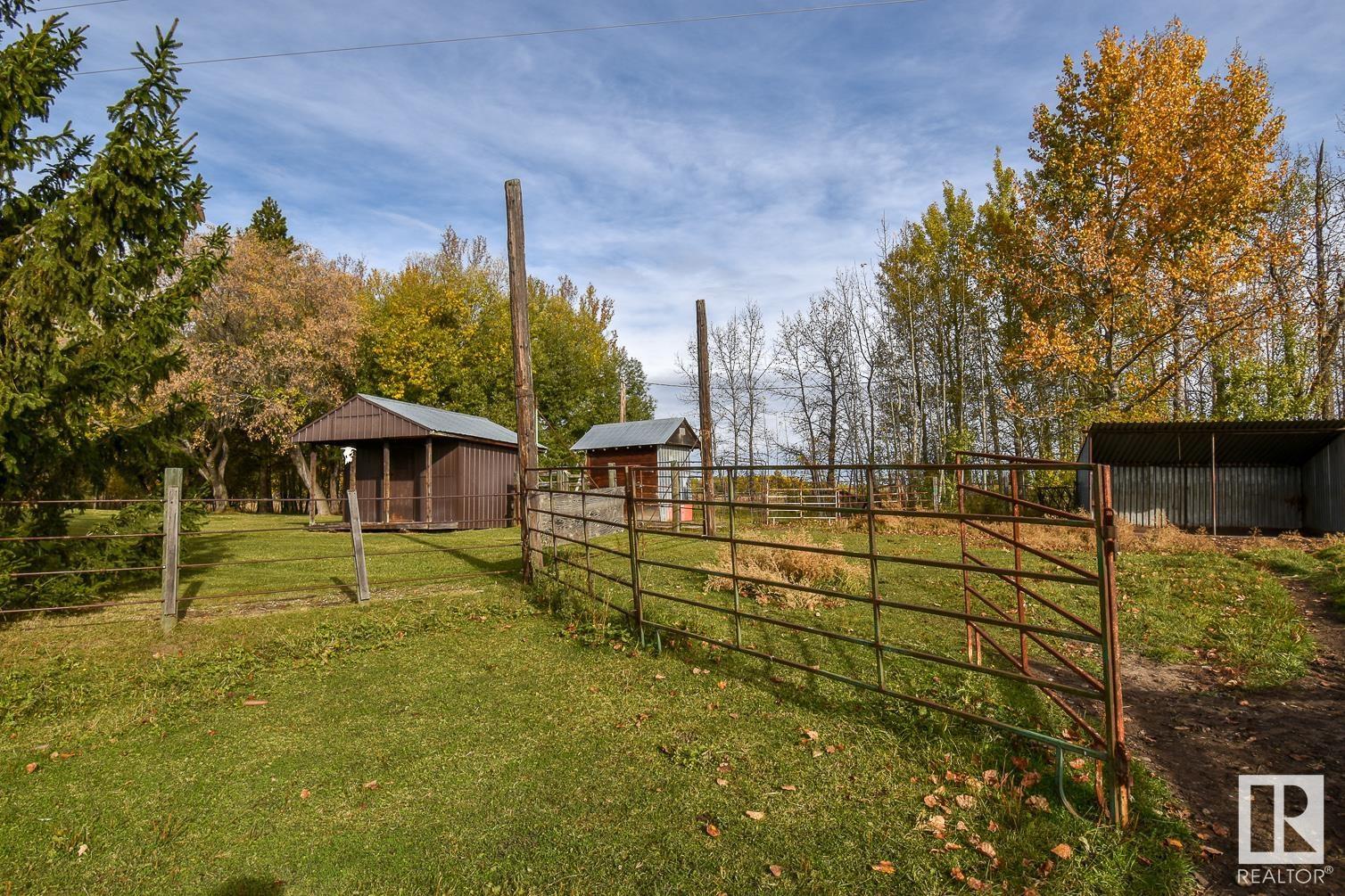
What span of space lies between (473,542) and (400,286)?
25424mm

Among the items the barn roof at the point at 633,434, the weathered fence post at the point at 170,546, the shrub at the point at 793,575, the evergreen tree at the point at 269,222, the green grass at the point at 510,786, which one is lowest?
the green grass at the point at 510,786

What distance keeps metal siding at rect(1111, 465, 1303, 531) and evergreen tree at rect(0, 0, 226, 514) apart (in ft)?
70.4

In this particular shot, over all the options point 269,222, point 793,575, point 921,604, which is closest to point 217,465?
point 269,222

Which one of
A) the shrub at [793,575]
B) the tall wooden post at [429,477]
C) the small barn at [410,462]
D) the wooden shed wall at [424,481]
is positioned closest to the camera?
the shrub at [793,575]

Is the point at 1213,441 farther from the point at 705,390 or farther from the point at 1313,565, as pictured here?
the point at 705,390

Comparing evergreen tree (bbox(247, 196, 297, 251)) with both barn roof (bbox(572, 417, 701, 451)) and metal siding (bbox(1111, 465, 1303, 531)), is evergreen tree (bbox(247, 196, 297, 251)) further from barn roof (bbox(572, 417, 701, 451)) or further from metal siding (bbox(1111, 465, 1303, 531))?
metal siding (bbox(1111, 465, 1303, 531))

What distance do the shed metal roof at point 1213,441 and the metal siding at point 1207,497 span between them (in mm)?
260

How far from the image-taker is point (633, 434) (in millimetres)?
27219

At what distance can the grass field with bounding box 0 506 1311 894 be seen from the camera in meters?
2.99

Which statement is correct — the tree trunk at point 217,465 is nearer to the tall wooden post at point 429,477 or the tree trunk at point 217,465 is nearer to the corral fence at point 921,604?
the tall wooden post at point 429,477

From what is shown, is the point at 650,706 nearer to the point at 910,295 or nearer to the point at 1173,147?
the point at 1173,147

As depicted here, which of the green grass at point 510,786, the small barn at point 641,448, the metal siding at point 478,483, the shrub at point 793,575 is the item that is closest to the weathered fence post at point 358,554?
the green grass at point 510,786

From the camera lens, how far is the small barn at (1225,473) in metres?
15.0

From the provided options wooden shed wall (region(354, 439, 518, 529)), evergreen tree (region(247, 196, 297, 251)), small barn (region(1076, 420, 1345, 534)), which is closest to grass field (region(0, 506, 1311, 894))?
small barn (region(1076, 420, 1345, 534))
